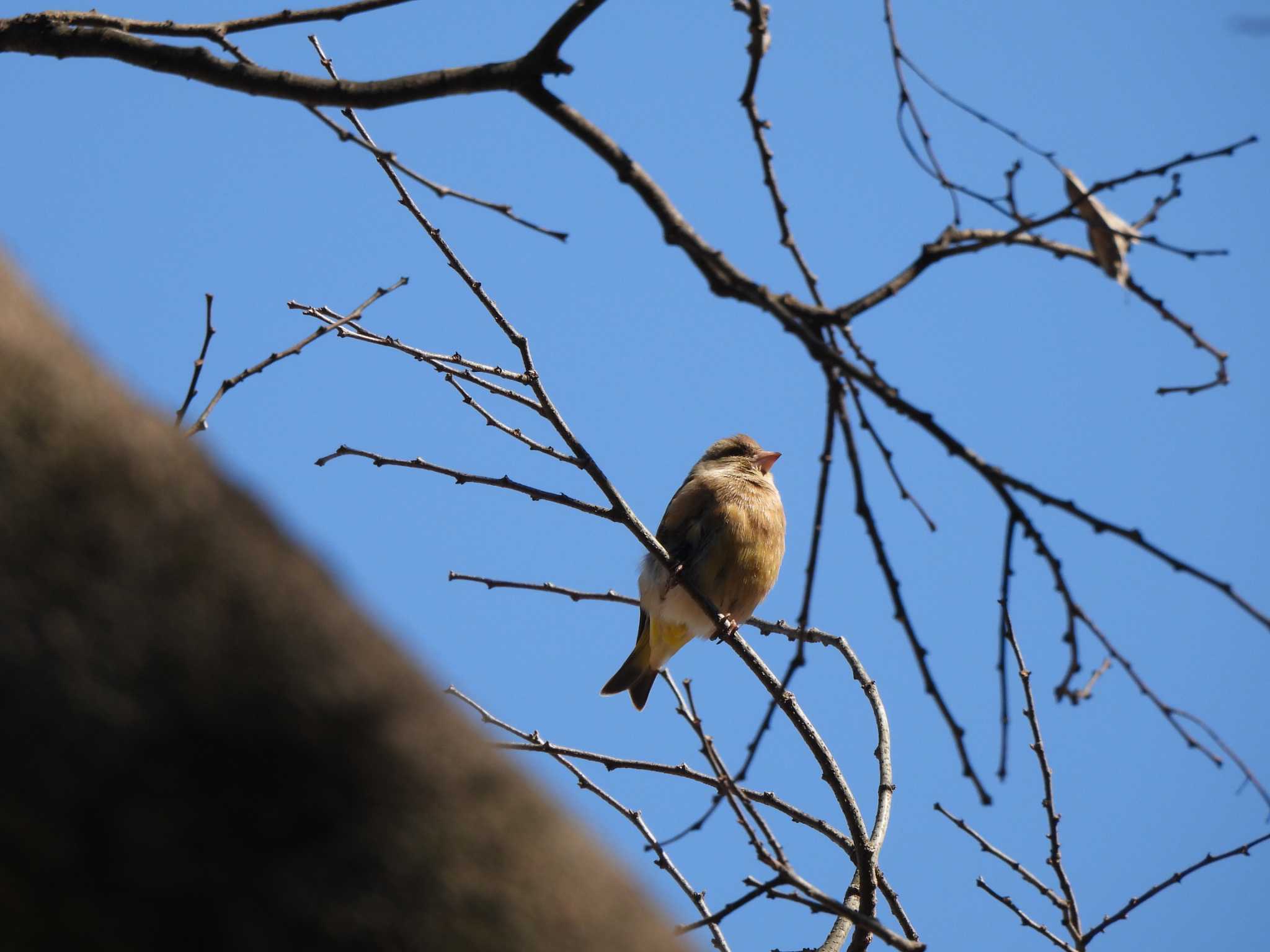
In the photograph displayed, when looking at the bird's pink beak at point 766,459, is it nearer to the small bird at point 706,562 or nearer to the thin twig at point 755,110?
the small bird at point 706,562

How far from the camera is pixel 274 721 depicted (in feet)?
4.29

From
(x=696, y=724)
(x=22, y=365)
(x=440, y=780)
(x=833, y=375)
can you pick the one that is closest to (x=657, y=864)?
(x=696, y=724)

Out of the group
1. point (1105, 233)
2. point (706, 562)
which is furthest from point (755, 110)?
point (706, 562)

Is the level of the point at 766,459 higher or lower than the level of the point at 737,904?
higher

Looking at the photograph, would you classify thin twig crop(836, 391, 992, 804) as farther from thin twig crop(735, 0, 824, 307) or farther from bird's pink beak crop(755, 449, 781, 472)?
bird's pink beak crop(755, 449, 781, 472)

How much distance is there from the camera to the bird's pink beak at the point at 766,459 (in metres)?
7.89

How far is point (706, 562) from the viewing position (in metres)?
6.89

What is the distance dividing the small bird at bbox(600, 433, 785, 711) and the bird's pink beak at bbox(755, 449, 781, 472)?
105 millimetres

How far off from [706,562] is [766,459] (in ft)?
4.19

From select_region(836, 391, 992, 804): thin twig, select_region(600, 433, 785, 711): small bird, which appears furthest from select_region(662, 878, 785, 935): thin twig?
select_region(600, 433, 785, 711): small bird

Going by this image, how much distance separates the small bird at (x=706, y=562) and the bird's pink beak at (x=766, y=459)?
105 millimetres

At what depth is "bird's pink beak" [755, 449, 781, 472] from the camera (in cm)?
789

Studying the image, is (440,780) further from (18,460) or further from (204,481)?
(18,460)

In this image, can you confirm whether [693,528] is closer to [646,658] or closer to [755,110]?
[646,658]
